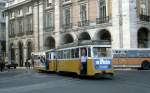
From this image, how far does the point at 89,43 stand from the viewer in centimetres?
2788

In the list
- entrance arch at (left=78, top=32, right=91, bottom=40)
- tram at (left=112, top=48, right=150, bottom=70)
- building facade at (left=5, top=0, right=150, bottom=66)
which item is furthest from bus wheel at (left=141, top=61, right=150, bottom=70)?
entrance arch at (left=78, top=32, right=91, bottom=40)

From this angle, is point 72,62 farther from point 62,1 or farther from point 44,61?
point 62,1

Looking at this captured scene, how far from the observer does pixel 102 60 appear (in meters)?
27.4

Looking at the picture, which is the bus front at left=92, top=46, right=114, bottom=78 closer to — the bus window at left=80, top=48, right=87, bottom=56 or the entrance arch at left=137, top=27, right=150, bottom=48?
the bus window at left=80, top=48, right=87, bottom=56

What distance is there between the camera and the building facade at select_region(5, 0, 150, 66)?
1854 inches

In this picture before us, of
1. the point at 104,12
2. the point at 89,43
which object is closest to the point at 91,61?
the point at 89,43

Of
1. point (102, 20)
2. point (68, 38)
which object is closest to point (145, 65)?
point (102, 20)

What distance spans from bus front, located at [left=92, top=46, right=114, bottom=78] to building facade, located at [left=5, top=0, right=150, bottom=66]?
6.94m

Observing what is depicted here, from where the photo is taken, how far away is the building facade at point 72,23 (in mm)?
47094

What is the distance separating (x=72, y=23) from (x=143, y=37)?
10.6m

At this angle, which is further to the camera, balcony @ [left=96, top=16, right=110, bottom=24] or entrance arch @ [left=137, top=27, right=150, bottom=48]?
entrance arch @ [left=137, top=27, right=150, bottom=48]

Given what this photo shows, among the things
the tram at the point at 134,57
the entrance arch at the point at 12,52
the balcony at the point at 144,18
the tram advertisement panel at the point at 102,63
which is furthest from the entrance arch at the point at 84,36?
the tram advertisement panel at the point at 102,63

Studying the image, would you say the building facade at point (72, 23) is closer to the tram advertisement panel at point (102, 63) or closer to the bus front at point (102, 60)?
the bus front at point (102, 60)

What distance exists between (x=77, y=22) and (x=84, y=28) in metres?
1.99
